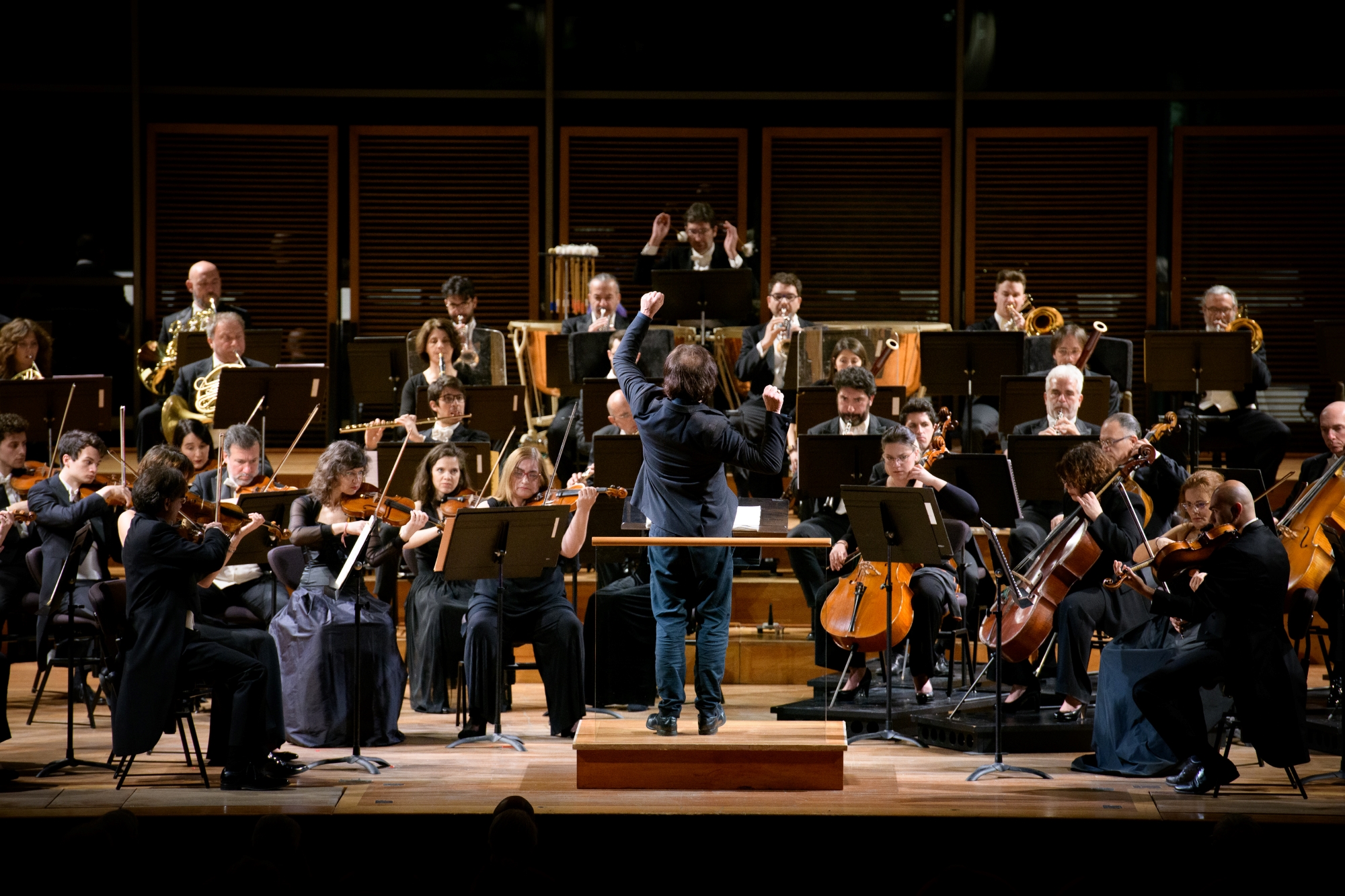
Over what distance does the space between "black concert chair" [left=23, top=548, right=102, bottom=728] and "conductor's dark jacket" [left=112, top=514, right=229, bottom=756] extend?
0.73 m

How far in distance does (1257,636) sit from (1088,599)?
88cm

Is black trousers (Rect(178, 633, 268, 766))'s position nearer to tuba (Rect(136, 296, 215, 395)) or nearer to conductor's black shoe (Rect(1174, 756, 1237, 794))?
conductor's black shoe (Rect(1174, 756, 1237, 794))

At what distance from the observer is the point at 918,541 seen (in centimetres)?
525

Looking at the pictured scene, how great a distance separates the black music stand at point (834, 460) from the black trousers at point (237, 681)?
7.20 feet

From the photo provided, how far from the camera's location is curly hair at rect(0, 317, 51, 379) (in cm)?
701

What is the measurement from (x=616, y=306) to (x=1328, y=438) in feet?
10.9

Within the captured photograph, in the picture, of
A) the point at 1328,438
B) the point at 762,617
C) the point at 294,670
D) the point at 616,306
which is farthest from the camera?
the point at 616,306

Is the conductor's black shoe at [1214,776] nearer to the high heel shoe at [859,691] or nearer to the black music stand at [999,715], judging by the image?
the black music stand at [999,715]

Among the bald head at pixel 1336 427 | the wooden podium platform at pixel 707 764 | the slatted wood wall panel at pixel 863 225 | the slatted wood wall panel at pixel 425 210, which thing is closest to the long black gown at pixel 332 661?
the wooden podium platform at pixel 707 764

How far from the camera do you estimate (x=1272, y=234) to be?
29.9 feet

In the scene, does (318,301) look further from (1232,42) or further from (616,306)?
(1232,42)

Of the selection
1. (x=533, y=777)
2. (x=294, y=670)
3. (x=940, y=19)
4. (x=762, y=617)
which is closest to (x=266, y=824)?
(x=533, y=777)

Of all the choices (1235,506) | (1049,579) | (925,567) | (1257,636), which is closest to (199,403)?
(925,567)

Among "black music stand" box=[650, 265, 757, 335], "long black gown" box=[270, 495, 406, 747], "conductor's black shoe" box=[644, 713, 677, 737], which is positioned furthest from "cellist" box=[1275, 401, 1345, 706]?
"long black gown" box=[270, 495, 406, 747]
